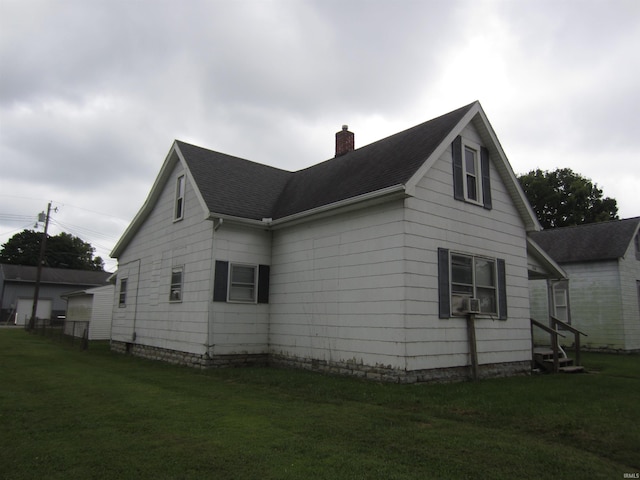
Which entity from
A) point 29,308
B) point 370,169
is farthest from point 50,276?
point 370,169

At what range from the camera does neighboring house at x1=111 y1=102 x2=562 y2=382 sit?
33.8 ft

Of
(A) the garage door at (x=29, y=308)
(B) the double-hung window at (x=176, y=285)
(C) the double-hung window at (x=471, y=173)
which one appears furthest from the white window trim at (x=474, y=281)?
(A) the garage door at (x=29, y=308)

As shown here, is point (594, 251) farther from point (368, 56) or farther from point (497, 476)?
point (497, 476)

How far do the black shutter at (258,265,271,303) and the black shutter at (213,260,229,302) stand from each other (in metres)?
1.08

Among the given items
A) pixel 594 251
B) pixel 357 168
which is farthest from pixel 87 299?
pixel 594 251

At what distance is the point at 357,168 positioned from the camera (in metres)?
13.3

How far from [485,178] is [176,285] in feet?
32.1

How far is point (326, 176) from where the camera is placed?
1474 cm

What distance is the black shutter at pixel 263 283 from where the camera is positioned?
1378 centimetres

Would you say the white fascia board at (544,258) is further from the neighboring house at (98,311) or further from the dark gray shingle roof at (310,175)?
the neighboring house at (98,311)

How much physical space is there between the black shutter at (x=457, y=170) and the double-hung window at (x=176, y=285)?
8558mm

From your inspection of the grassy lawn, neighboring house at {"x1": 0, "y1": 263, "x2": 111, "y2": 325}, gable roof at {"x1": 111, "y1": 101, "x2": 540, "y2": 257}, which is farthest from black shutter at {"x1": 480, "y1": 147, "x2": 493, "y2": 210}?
neighboring house at {"x1": 0, "y1": 263, "x2": 111, "y2": 325}

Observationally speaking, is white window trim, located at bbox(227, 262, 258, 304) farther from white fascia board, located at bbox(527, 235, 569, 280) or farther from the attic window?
white fascia board, located at bbox(527, 235, 569, 280)

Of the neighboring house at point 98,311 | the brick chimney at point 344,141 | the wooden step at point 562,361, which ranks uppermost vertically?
the brick chimney at point 344,141
